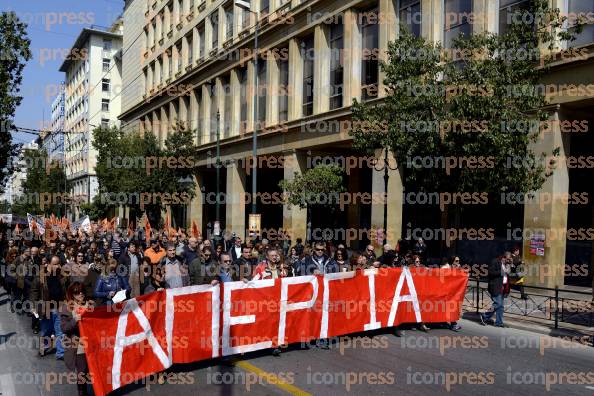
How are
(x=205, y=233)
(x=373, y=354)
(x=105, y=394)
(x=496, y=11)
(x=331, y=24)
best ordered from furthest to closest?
(x=205, y=233), (x=331, y=24), (x=496, y=11), (x=373, y=354), (x=105, y=394)

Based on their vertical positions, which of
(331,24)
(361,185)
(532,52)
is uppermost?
(331,24)

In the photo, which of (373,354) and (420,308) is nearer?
(373,354)

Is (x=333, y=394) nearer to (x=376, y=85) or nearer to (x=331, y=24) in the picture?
(x=376, y=85)

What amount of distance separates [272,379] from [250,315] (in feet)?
4.13

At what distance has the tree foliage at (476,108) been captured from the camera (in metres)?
12.8

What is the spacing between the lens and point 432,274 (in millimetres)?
10961

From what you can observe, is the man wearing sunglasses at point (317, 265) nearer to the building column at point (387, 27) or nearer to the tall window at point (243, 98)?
the building column at point (387, 27)

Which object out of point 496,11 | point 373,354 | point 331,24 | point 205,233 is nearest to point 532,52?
point 496,11

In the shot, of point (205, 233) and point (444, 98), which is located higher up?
point (444, 98)

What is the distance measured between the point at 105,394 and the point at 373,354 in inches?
172

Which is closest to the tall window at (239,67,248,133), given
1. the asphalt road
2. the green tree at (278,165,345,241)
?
the green tree at (278,165,345,241)

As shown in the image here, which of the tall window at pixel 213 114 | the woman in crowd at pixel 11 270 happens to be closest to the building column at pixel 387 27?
the woman in crowd at pixel 11 270

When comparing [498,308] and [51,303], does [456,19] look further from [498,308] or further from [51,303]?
[51,303]

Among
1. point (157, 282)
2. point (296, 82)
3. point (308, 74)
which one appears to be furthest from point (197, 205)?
point (157, 282)
